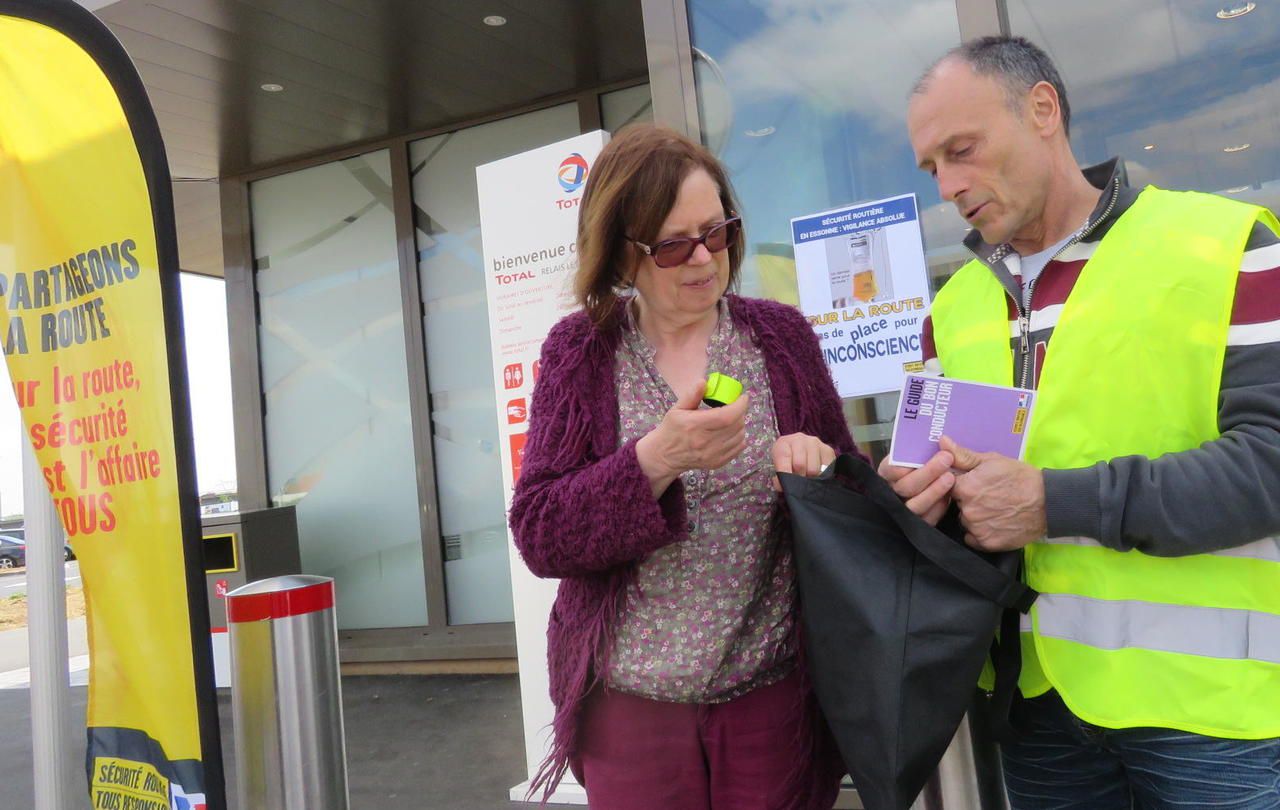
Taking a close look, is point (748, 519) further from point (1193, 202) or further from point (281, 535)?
point (281, 535)

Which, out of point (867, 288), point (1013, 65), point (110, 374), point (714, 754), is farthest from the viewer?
point (867, 288)

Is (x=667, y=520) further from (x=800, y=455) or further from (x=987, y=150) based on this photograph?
(x=987, y=150)

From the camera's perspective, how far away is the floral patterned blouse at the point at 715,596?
1441 mm

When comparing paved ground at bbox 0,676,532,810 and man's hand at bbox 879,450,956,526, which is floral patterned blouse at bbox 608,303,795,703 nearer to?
man's hand at bbox 879,450,956,526

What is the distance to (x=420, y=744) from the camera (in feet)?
17.3

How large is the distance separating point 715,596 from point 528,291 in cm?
281

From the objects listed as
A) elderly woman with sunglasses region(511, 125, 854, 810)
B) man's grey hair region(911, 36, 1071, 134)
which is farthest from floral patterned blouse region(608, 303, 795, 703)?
man's grey hair region(911, 36, 1071, 134)

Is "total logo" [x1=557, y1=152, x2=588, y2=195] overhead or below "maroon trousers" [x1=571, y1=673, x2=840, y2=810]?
overhead

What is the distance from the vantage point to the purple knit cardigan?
140cm

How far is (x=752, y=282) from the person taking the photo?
368 cm

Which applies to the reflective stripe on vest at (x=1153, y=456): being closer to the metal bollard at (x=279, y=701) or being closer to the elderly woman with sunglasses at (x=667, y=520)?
the elderly woman with sunglasses at (x=667, y=520)

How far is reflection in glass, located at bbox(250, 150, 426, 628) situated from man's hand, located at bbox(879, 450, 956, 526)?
6571 mm

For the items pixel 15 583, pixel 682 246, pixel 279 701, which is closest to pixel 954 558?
pixel 682 246

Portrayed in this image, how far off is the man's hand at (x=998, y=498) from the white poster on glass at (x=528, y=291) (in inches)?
113
